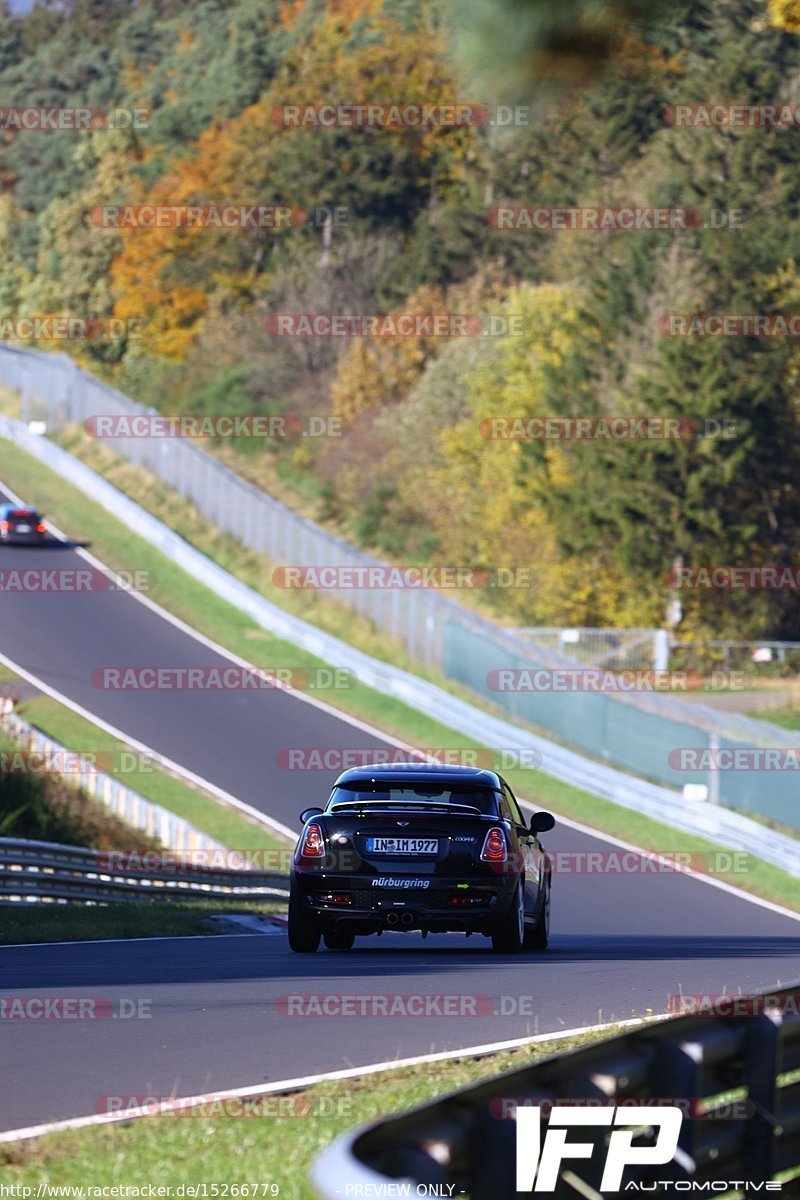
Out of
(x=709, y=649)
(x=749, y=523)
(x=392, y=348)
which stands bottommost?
(x=709, y=649)

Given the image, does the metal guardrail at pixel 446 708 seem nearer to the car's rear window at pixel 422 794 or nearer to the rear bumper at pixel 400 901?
the car's rear window at pixel 422 794

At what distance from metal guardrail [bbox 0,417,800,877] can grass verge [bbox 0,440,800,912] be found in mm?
249

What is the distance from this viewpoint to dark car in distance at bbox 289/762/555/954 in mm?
13438

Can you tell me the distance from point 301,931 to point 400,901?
1.02m

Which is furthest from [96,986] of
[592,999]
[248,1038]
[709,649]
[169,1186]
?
[709,649]

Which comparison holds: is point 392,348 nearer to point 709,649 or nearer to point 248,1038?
point 709,649

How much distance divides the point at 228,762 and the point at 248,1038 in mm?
28514

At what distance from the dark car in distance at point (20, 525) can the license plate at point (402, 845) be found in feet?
137

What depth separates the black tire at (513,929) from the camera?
14.0 m

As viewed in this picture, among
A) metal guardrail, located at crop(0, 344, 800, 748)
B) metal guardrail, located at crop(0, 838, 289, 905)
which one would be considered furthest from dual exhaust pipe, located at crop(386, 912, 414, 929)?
metal guardrail, located at crop(0, 344, 800, 748)

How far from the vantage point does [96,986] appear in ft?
36.6

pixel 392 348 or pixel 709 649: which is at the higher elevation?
pixel 392 348

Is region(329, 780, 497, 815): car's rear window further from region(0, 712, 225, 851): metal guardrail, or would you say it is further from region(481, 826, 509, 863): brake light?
region(0, 712, 225, 851): metal guardrail

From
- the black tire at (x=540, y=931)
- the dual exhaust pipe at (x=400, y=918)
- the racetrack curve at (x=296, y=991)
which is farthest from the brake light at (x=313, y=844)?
the black tire at (x=540, y=931)
